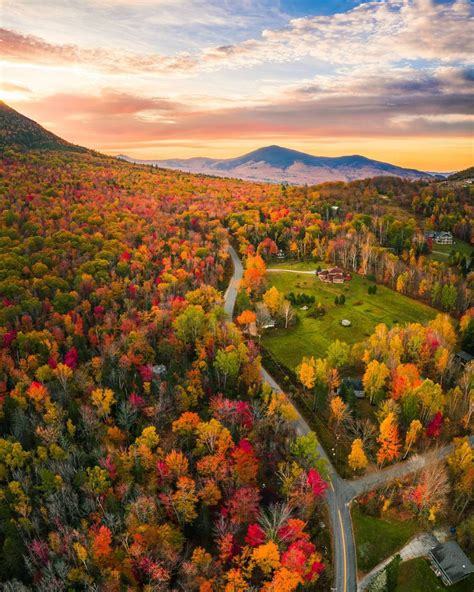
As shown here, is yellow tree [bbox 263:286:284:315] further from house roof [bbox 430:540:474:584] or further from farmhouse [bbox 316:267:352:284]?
house roof [bbox 430:540:474:584]

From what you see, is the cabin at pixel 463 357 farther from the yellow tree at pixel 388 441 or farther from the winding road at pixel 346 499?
the yellow tree at pixel 388 441

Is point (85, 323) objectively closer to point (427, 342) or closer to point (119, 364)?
point (119, 364)

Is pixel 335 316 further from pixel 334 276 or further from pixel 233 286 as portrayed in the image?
pixel 233 286

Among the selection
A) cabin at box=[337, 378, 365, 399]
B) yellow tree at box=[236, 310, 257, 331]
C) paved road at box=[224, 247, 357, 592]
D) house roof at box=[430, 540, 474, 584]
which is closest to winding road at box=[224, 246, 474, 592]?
paved road at box=[224, 247, 357, 592]

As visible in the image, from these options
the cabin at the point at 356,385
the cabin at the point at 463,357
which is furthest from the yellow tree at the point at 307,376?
the cabin at the point at 463,357

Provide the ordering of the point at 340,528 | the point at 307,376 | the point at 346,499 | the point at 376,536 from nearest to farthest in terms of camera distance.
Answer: the point at 376,536
the point at 340,528
the point at 346,499
the point at 307,376

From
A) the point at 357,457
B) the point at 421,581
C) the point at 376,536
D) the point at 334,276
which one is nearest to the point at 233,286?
the point at 334,276
